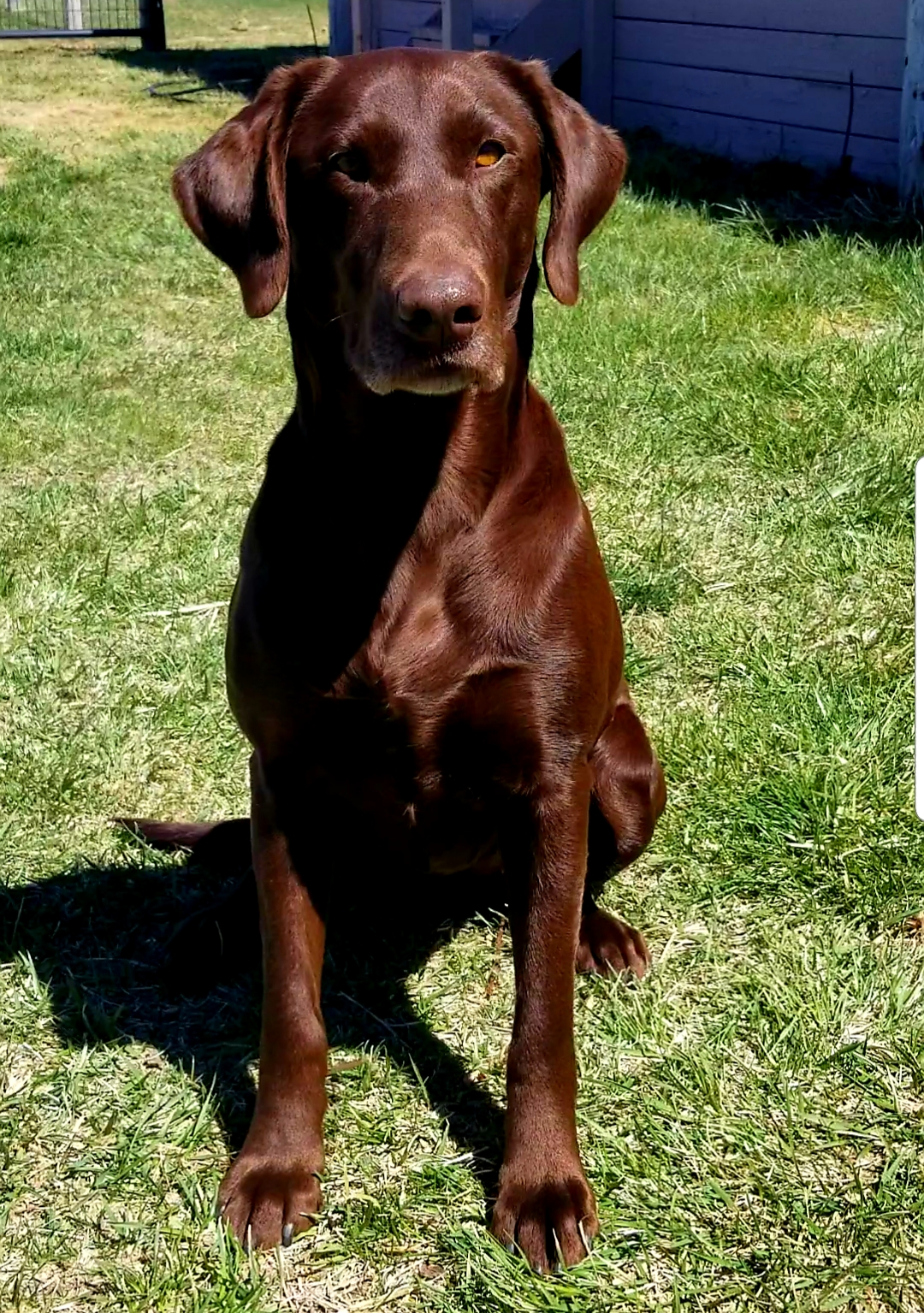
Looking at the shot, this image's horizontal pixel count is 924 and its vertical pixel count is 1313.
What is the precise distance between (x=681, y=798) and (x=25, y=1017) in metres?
1.38

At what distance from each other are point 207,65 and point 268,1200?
50.2 ft

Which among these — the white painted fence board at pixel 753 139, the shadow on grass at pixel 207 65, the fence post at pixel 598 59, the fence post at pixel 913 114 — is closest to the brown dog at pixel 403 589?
the fence post at pixel 913 114

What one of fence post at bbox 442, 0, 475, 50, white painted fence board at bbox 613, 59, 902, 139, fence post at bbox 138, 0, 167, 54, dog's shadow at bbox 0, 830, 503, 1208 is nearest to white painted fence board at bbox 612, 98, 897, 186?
white painted fence board at bbox 613, 59, 902, 139

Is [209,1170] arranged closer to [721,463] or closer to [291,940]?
[291,940]

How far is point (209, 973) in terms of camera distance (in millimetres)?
2725

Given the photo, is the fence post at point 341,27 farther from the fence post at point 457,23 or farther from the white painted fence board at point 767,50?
the white painted fence board at point 767,50

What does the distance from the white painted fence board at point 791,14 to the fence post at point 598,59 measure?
0.15 metres

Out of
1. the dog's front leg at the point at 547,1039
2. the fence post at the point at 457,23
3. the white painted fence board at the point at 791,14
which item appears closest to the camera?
the dog's front leg at the point at 547,1039

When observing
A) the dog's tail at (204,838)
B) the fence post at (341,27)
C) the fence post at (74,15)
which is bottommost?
the fence post at (74,15)

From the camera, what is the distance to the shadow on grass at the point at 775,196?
6.58 meters

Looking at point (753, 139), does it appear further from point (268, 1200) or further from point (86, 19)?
point (86, 19)

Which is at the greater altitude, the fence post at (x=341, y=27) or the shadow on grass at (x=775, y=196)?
the shadow on grass at (x=775, y=196)

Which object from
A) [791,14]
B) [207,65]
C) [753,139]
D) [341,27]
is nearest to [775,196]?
[753,139]

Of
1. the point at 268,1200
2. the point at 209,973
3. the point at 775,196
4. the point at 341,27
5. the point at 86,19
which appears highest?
the point at 268,1200
